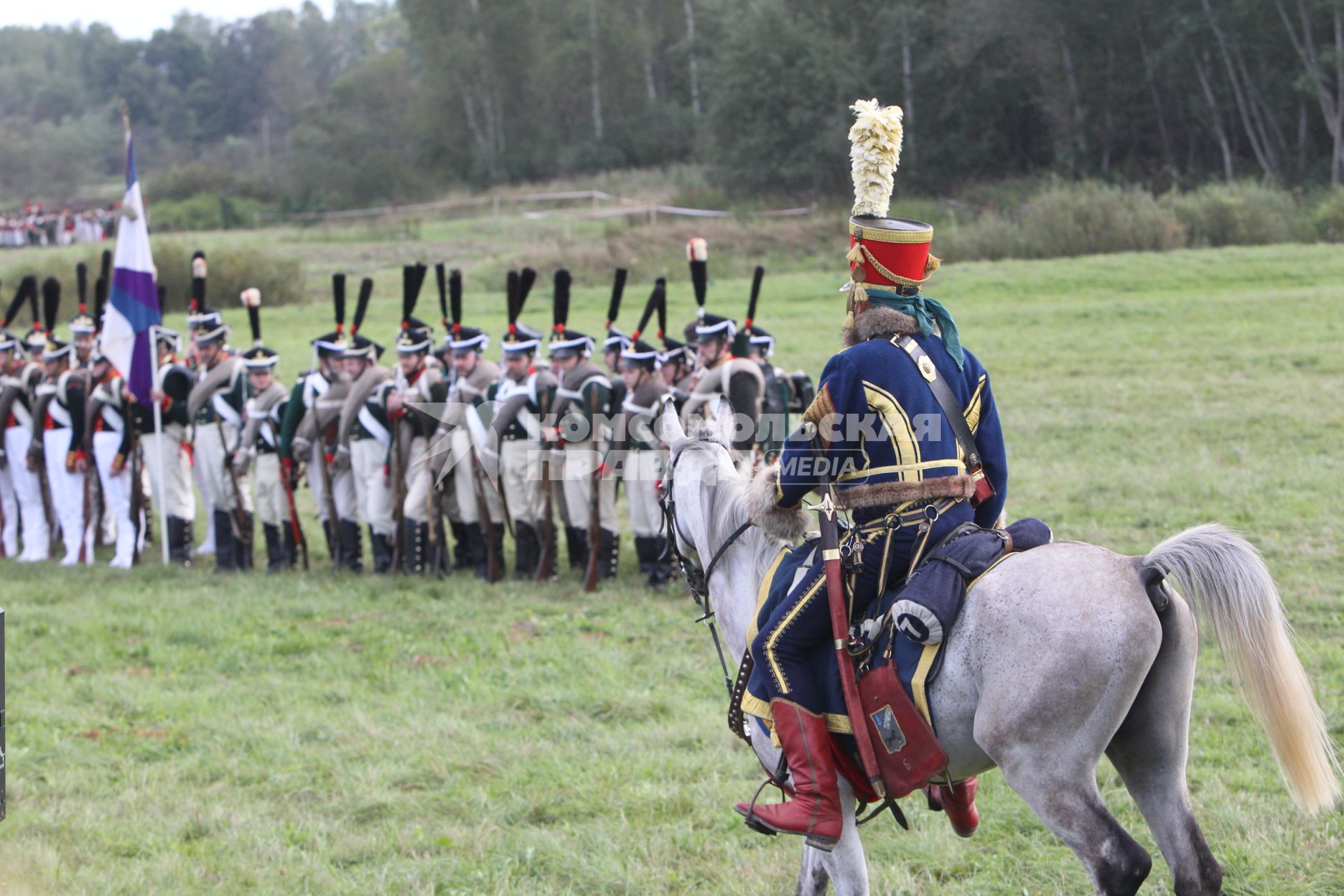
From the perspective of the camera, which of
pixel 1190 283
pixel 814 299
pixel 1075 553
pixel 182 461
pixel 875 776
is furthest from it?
pixel 814 299

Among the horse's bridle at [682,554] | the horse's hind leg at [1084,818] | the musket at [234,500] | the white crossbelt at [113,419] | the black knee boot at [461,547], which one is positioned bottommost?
the black knee boot at [461,547]

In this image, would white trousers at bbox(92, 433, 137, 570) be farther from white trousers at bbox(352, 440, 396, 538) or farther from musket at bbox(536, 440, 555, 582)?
musket at bbox(536, 440, 555, 582)

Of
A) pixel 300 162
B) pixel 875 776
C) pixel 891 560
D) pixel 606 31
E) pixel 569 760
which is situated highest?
pixel 606 31

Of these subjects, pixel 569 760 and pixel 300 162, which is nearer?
pixel 569 760

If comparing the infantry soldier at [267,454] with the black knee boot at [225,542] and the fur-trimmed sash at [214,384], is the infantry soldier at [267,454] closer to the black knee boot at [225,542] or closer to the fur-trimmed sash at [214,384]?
the fur-trimmed sash at [214,384]

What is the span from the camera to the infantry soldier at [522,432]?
12.1 metres

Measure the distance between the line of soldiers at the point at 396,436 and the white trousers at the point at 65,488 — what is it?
0.02 m

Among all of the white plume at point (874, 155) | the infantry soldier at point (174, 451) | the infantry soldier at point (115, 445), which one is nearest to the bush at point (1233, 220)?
the infantry soldier at point (174, 451)

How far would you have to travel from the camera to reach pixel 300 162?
63.0m

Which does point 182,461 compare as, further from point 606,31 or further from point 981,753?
point 606,31

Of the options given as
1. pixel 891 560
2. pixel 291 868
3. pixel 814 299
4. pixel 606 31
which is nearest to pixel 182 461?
pixel 291 868

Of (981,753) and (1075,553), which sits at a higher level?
(1075,553)

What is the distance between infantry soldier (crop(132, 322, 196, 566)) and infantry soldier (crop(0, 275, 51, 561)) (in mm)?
1630

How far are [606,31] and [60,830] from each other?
58475 millimetres
